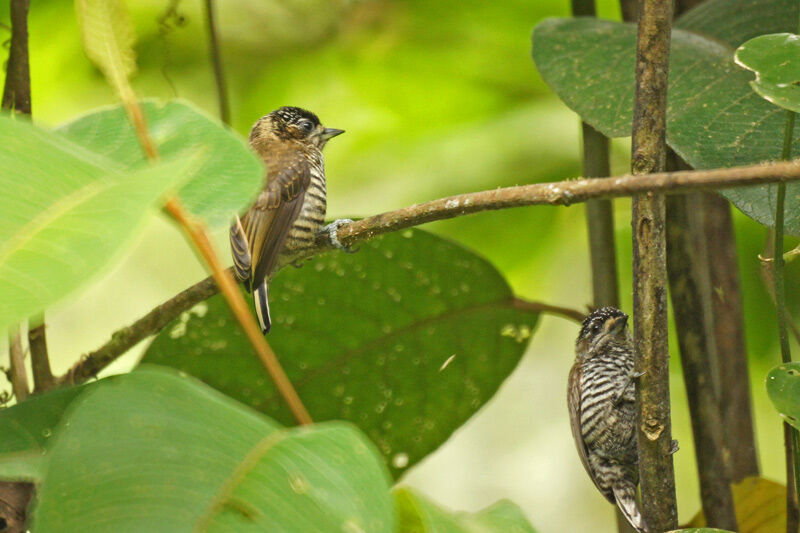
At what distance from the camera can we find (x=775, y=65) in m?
1.14

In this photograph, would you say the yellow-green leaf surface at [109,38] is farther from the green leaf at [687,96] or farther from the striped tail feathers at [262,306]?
the striped tail feathers at [262,306]

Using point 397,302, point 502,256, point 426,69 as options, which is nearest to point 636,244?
point 397,302

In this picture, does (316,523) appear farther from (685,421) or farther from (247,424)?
(685,421)

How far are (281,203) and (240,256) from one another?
294 mm

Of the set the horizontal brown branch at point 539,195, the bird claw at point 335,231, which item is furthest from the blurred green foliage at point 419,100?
the horizontal brown branch at point 539,195

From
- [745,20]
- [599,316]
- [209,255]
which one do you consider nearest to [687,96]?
[745,20]

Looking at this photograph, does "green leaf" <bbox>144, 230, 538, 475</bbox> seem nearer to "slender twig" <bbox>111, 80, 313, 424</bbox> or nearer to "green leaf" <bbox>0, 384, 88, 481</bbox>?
"green leaf" <bbox>0, 384, 88, 481</bbox>

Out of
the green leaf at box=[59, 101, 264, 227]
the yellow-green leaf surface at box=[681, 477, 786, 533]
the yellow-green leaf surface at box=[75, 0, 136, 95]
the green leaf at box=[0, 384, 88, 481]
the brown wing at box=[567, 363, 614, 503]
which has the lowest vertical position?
the brown wing at box=[567, 363, 614, 503]

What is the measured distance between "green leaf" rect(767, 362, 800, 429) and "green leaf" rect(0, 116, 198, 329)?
2.57 ft

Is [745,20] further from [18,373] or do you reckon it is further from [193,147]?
[18,373]

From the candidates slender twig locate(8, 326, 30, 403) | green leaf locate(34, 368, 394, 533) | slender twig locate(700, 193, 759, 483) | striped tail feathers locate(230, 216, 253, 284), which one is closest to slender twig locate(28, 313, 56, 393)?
slender twig locate(8, 326, 30, 403)

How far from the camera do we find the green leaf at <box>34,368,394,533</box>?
78 centimetres

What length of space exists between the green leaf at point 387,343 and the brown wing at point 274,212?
28 centimetres

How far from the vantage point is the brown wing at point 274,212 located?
223 cm
